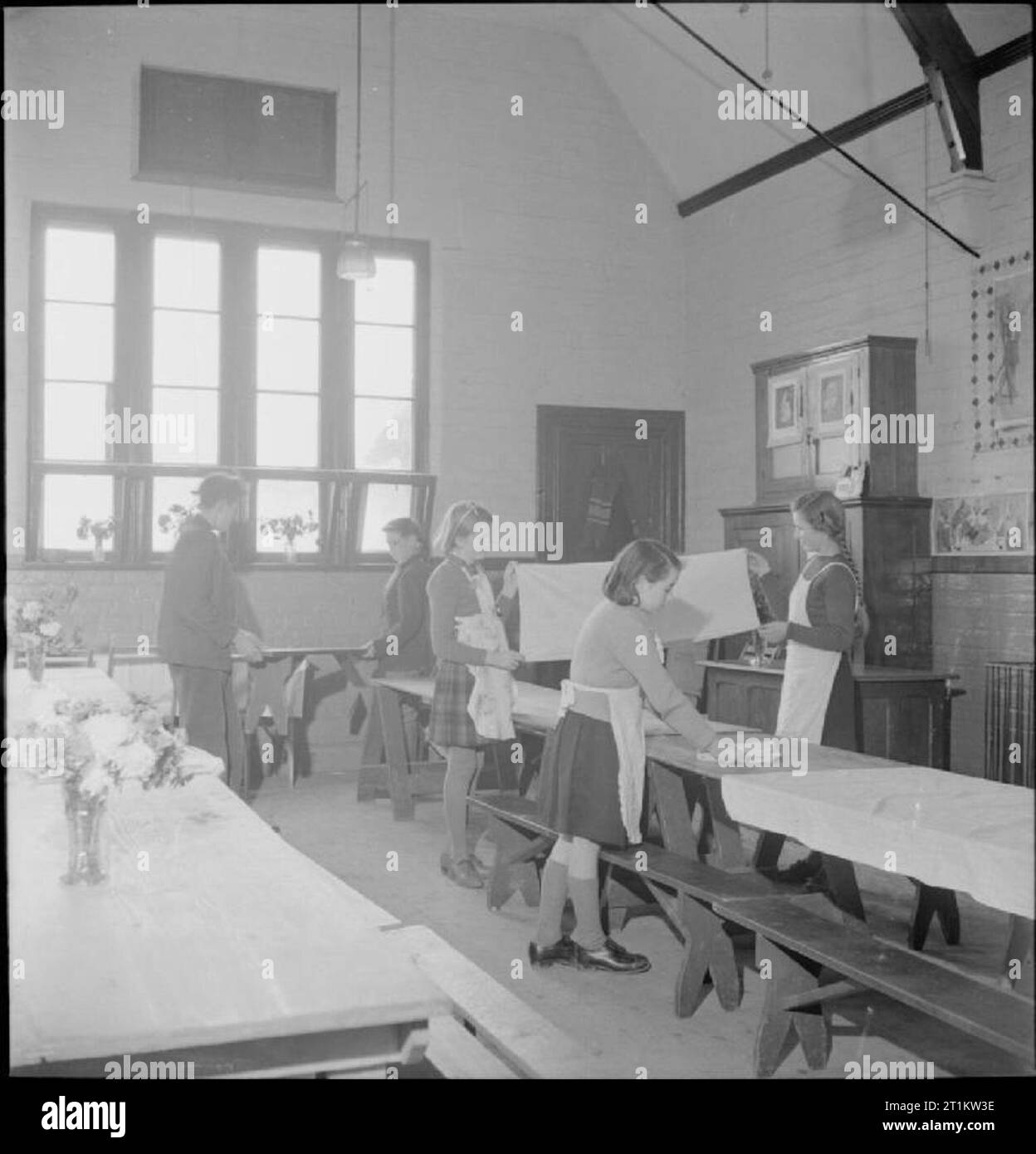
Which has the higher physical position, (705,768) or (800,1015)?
(705,768)

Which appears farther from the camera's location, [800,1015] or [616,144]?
[616,144]

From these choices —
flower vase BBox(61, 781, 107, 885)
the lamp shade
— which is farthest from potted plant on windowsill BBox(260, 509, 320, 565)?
flower vase BBox(61, 781, 107, 885)

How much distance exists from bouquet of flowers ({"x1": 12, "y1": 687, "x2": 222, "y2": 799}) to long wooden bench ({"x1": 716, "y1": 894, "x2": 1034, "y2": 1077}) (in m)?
1.60

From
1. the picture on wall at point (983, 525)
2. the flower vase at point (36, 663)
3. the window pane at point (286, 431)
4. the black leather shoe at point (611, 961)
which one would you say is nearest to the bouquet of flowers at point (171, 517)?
the window pane at point (286, 431)

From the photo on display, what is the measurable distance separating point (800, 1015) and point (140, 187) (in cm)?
714

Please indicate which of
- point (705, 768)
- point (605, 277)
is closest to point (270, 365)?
point (605, 277)

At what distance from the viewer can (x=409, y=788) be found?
6859 mm

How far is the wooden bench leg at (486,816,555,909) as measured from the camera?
16.1ft

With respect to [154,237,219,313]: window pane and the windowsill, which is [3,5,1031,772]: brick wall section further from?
[154,237,219,313]: window pane

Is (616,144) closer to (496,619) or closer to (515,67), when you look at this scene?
(515,67)

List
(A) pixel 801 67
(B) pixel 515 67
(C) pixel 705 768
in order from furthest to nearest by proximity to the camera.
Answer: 1. (B) pixel 515 67
2. (A) pixel 801 67
3. (C) pixel 705 768

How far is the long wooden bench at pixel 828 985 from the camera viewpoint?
2801mm

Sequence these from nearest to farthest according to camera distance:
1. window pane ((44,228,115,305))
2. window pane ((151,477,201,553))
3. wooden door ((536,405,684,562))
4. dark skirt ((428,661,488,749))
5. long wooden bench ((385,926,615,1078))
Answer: long wooden bench ((385,926,615,1078)) → dark skirt ((428,661,488,749)) → window pane ((44,228,115,305)) → window pane ((151,477,201,553)) → wooden door ((536,405,684,562))

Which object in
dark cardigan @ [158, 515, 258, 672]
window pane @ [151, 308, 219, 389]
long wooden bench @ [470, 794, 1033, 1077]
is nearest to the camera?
long wooden bench @ [470, 794, 1033, 1077]
